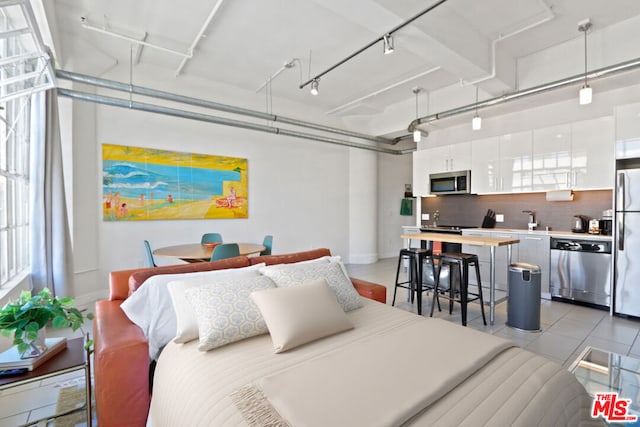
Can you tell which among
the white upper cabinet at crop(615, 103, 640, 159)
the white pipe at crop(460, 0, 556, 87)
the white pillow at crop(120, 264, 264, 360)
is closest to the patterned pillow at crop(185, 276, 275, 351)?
the white pillow at crop(120, 264, 264, 360)

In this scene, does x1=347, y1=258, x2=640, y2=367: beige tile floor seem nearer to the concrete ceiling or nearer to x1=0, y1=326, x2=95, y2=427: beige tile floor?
the concrete ceiling

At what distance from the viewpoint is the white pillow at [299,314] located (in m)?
1.64

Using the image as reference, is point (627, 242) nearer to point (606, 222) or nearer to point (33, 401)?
point (606, 222)

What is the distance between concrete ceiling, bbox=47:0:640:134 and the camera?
10.3ft

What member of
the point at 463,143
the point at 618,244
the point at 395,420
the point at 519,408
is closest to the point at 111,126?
the point at 395,420

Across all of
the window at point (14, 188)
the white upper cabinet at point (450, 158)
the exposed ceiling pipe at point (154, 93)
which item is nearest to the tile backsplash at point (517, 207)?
the white upper cabinet at point (450, 158)

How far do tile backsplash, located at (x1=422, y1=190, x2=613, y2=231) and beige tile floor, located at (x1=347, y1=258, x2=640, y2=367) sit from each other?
137cm

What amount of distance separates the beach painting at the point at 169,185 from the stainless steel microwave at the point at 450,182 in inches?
142

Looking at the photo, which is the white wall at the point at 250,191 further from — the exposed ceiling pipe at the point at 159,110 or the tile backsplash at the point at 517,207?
the tile backsplash at the point at 517,207

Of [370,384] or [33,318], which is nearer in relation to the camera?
[370,384]

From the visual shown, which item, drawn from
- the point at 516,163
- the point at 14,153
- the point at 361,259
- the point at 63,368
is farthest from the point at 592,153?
the point at 14,153

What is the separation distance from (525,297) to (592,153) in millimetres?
2460

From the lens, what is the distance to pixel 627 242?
11.6ft

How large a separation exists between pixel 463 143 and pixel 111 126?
5712 millimetres
